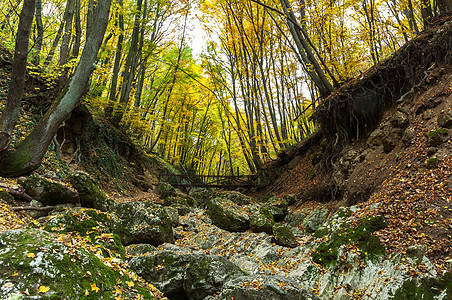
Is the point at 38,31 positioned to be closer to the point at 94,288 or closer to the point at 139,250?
the point at 139,250

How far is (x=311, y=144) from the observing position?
1184 centimetres

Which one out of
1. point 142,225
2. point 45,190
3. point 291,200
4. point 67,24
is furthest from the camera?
point 67,24

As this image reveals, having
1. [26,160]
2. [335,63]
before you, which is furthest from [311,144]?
[26,160]

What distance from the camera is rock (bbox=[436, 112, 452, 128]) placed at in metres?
4.78

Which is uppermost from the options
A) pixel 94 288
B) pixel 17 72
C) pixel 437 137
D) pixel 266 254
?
pixel 17 72

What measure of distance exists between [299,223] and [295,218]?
1.00ft

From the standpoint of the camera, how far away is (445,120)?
4.84 meters

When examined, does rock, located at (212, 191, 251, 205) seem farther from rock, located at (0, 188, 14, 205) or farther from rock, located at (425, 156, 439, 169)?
rock, located at (0, 188, 14, 205)

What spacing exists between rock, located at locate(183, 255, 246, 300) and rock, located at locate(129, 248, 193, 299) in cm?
16

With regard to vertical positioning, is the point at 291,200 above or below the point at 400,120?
below

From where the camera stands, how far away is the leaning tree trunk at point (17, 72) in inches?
225

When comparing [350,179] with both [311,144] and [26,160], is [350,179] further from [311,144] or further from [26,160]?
[26,160]

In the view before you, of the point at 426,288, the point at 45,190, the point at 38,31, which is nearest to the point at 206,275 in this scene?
the point at 426,288

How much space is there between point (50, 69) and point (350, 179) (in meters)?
11.7
